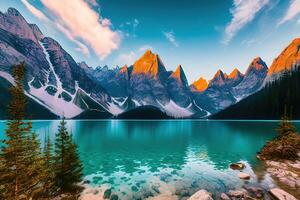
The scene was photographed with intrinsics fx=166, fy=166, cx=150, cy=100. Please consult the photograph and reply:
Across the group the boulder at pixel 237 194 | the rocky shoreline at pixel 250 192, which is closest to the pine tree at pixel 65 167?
the rocky shoreline at pixel 250 192

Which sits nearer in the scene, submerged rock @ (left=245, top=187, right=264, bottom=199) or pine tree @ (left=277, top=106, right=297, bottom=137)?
submerged rock @ (left=245, top=187, right=264, bottom=199)

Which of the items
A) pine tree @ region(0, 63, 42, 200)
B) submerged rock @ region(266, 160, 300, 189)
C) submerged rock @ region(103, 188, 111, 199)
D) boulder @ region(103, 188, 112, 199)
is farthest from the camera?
submerged rock @ region(266, 160, 300, 189)

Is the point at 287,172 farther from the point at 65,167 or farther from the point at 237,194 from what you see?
the point at 65,167

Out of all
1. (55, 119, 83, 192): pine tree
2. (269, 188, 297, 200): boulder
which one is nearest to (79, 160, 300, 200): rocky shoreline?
(269, 188, 297, 200): boulder

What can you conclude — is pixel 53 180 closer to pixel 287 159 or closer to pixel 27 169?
pixel 27 169

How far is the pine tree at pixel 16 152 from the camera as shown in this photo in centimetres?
1250

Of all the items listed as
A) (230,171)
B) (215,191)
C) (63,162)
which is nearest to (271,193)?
(215,191)

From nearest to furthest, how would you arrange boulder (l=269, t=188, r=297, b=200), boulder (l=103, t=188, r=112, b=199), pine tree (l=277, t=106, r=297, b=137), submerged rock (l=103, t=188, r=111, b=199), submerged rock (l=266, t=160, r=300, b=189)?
boulder (l=269, t=188, r=297, b=200)
boulder (l=103, t=188, r=112, b=199)
submerged rock (l=103, t=188, r=111, b=199)
submerged rock (l=266, t=160, r=300, b=189)
pine tree (l=277, t=106, r=297, b=137)

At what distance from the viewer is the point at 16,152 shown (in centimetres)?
1288

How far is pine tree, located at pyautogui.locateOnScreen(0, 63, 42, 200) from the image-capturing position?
12500 mm

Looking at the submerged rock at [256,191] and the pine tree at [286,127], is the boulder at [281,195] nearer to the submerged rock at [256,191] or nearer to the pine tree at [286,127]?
the submerged rock at [256,191]

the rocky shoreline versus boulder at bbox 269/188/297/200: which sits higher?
boulder at bbox 269/188/297/200

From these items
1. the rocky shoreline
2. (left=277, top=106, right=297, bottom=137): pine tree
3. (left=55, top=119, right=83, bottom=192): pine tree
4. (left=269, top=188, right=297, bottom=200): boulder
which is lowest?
the rocky shoreline

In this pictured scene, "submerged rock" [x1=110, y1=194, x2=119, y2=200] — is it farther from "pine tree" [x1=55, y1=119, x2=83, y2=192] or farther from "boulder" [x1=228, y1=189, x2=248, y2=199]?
"boulder" [x1=228, y1=189, x2=248, y2=199]
